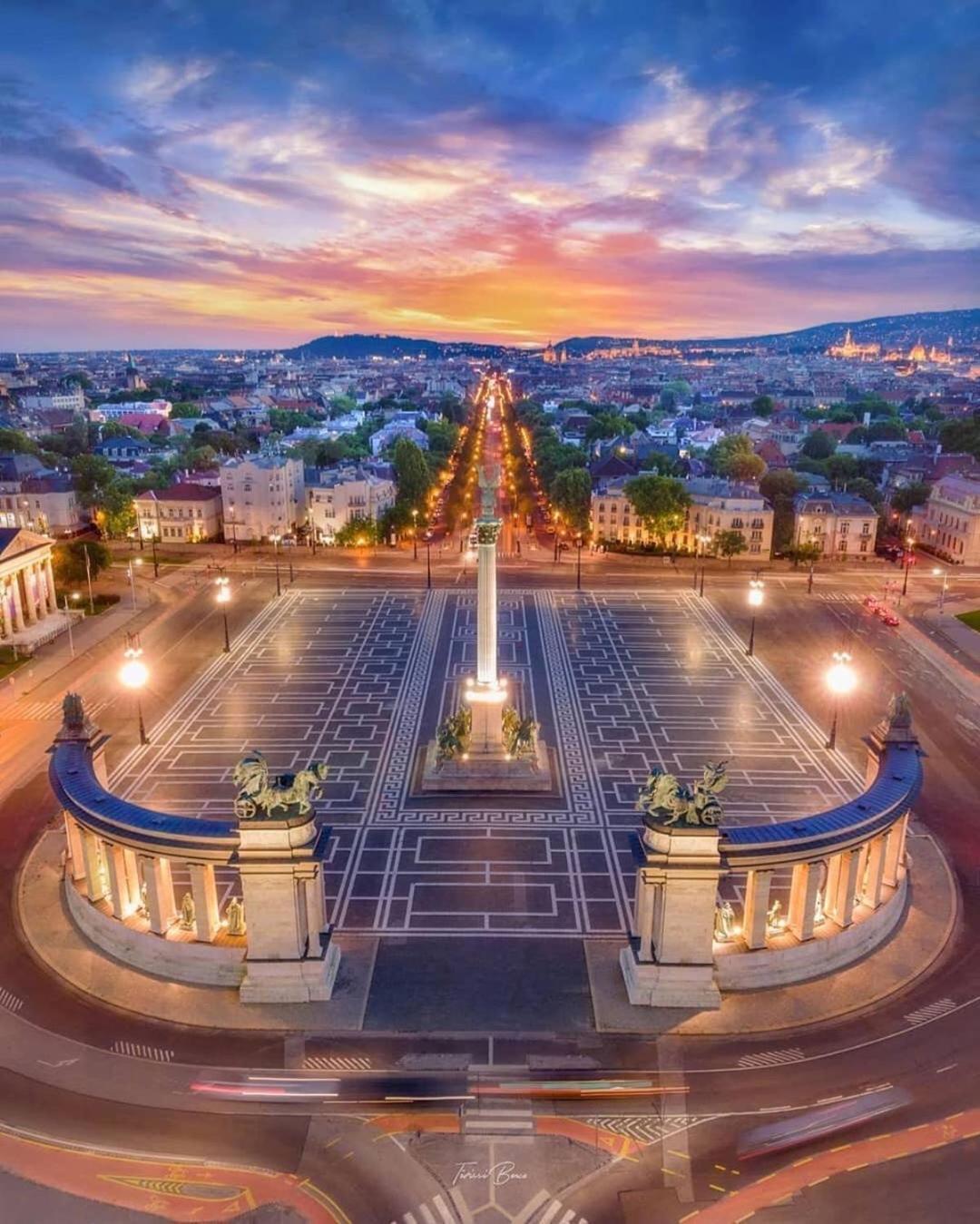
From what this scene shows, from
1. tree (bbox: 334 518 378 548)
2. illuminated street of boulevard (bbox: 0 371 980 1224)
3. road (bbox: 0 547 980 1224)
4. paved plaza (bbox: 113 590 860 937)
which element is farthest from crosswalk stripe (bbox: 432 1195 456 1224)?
tree (bbox: 334 518 378 548)

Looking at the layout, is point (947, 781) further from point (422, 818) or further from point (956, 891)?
point (422, 818)

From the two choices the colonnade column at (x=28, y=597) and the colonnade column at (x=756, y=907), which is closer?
the colonnade column at (x=756, y=907)

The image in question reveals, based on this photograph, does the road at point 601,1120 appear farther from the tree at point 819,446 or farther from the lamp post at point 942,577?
the tree at point 819,446

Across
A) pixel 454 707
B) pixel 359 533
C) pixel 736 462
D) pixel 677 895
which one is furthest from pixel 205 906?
pixel 736 462

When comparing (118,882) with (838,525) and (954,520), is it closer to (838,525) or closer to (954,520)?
(838,525)

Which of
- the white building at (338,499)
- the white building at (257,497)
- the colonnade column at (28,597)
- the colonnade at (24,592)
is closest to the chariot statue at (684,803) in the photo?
the colonnade at (24,592)

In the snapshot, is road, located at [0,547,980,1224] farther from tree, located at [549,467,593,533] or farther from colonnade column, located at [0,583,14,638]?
tree, located at [549,467,593,533]
